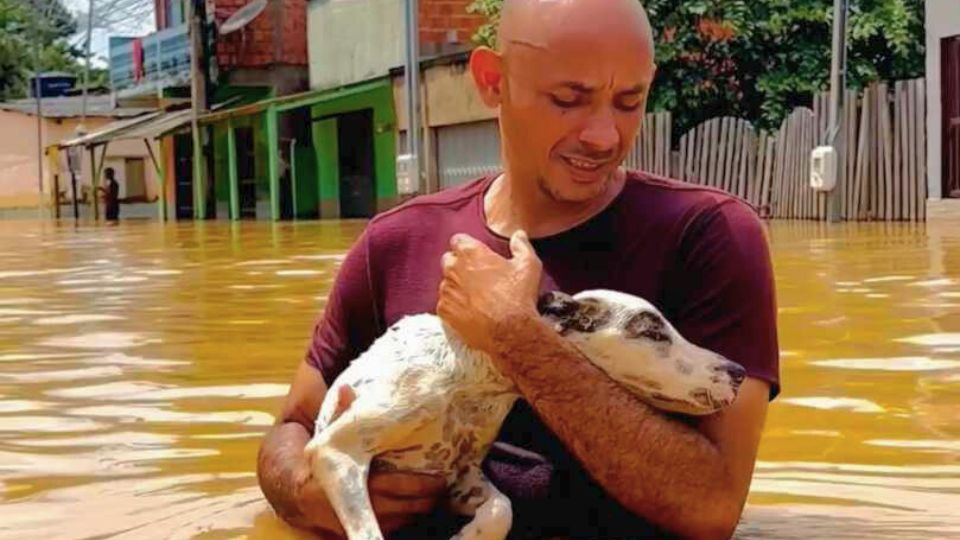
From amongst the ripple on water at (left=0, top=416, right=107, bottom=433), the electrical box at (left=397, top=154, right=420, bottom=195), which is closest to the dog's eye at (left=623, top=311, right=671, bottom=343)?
the ripple on water at (left=0, top=416, right=107, bottom=433)

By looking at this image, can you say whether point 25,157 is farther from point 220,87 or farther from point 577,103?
point 577,103

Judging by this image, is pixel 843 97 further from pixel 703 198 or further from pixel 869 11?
pixel 703 198

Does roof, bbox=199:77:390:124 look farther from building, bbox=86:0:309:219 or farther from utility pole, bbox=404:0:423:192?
utility pole, bbox=404:0:423:192

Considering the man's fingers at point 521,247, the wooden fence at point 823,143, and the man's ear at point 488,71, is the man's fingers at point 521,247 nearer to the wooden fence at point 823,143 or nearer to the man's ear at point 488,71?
the man's ear at point 488,71

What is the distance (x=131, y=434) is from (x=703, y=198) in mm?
2382

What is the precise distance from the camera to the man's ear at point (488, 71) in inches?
107

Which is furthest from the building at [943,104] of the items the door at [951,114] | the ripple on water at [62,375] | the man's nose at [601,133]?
the man's nose at [601,133]

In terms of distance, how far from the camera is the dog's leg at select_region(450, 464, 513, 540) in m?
2.59

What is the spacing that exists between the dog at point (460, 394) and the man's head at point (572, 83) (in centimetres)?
23

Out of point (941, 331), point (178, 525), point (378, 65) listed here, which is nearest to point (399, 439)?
point (178, 525)

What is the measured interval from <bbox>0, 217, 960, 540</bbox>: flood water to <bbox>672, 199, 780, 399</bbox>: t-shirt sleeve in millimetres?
628

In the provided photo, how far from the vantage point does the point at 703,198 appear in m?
2.74

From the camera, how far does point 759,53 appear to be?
69.9 ft

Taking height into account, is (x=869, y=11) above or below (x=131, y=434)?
above
